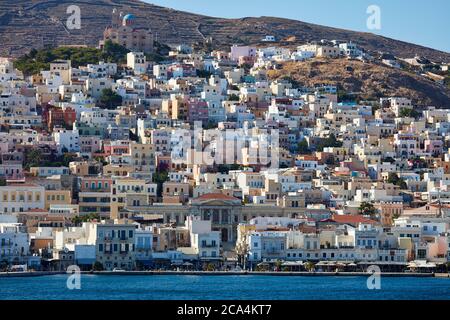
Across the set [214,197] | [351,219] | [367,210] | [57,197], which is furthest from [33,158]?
[351,219]

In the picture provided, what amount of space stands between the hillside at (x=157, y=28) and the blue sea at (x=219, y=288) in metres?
47.4

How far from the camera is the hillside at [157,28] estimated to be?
84.4m

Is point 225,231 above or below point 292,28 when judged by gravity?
below

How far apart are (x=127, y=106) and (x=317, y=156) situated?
1021 cm

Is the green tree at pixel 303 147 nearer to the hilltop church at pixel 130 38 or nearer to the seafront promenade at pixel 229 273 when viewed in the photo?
the seafront promenade at pixel 229 273

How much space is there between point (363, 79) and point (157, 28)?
2116 cm

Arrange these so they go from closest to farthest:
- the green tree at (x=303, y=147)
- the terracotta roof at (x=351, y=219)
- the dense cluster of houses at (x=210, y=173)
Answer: the dense cluster of houses at (x=210, y=173)
the terracotta roof at (x=351, y=219)
the green tree at (x=303, y=147)

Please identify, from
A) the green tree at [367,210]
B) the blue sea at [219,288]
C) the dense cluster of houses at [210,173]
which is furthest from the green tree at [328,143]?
the blue sea at [219,288]

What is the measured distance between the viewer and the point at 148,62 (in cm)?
7025

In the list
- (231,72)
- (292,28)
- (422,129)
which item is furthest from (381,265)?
(292,28)

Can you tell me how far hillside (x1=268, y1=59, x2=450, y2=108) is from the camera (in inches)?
2776

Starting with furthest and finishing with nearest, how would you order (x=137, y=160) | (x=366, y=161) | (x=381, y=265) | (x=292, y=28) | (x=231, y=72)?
(x=292, y=28) → (x=231, y=72) → (x=366, y=161) → (x=137, y=160) → (x=381, y=265)

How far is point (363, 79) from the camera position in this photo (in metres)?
71.4
